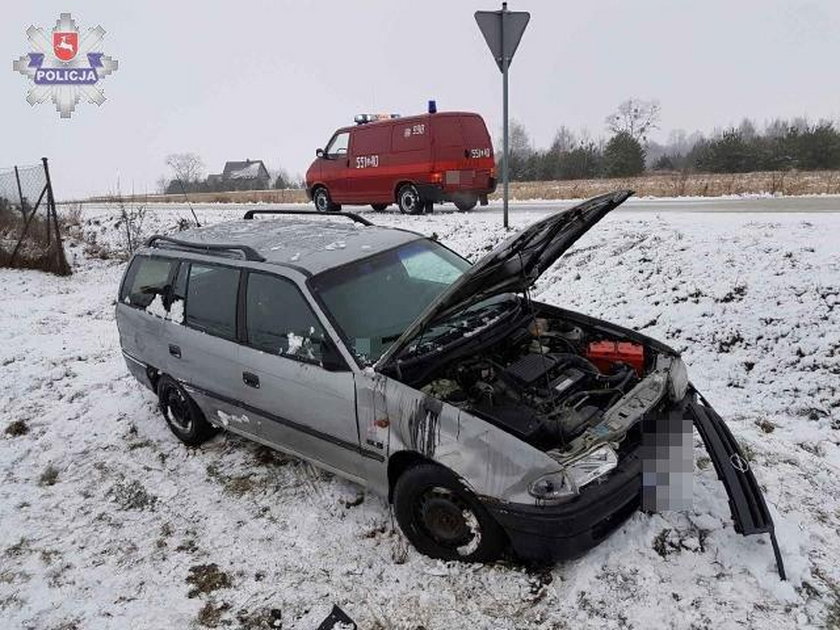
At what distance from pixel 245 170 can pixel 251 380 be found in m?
65.6

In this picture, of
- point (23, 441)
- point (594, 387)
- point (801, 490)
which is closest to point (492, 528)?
point (594, 387)

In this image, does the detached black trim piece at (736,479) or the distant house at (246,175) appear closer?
the detached black trim piece at (736,479)

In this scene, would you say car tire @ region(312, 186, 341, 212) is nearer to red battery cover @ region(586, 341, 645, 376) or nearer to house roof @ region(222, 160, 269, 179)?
red battery cover @ region(586, 341, 645, 376)

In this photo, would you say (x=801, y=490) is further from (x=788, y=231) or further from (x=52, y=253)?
(x=52, y=253)

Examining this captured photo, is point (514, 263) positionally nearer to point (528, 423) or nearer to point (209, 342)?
point (528, 423)

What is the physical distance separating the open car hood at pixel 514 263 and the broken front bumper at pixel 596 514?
39.9 inches

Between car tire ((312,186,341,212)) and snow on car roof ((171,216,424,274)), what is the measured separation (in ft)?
28.2

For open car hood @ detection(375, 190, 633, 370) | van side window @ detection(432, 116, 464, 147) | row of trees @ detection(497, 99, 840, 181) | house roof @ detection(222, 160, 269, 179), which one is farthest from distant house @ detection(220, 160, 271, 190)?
open car hood @ detection(375, 190, 633, 370)

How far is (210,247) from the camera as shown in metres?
4.39

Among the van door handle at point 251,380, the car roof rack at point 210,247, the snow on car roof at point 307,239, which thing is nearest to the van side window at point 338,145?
the snow on car roof at point 307,239

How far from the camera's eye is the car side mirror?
132 inches

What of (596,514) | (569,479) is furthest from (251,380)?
(596,514)

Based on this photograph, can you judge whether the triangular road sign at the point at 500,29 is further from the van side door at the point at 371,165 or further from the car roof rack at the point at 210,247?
the car roof rack at the point at 210,247

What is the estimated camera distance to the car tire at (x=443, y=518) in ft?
9.67
